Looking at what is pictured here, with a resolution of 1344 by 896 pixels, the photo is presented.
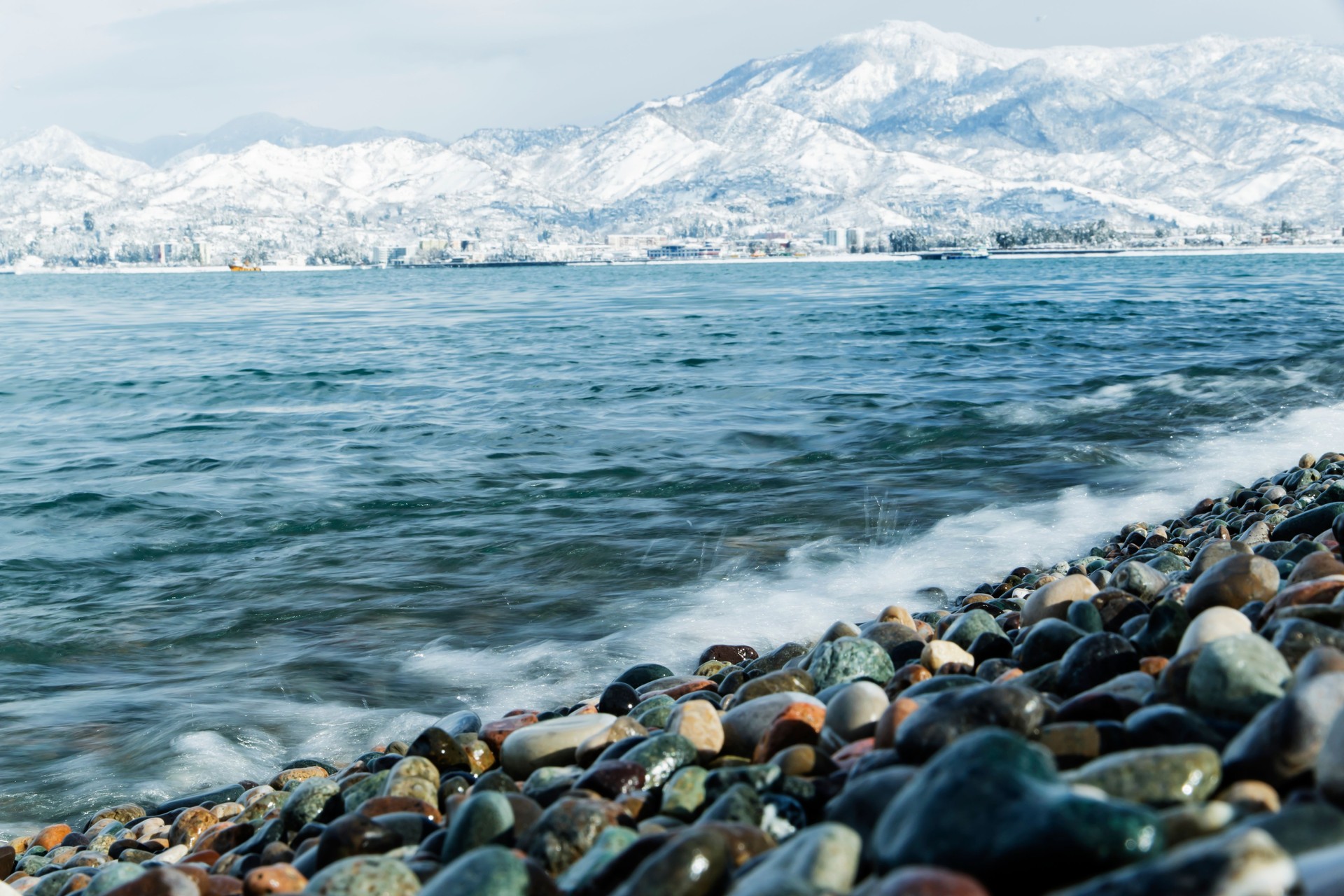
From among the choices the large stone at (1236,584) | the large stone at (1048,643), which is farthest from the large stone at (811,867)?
the large stone at (1236,584)

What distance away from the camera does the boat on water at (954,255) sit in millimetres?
132875

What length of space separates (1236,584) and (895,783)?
65.3 inches

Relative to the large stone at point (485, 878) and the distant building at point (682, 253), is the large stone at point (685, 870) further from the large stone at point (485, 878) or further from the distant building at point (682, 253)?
the distant building at point (682, 253)

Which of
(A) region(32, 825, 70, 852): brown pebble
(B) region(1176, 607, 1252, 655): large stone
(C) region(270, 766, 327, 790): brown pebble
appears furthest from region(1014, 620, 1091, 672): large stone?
(A) region(32, 825, 70, 852): brown pebble

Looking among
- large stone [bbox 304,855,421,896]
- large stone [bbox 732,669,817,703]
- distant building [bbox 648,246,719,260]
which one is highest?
distant building [bbox 648,246,719,260]

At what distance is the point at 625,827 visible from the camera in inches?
91.8

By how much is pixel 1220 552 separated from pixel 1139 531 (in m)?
2.96

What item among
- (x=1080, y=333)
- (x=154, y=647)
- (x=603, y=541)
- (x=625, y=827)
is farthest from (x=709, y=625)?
(x=1080, y=333)

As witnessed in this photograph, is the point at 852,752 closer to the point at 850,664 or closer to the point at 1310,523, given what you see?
the point at 850,664

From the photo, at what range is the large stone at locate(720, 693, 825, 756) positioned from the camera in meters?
2.92

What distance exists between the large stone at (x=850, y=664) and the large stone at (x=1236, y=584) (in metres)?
0.94

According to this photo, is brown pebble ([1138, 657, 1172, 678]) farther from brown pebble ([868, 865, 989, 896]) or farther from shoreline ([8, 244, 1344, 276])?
shoreline ([8, 244, 1344, 276])

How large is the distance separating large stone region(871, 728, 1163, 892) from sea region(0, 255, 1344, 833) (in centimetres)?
385

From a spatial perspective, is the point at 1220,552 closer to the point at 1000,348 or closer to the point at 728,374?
the point at 728,374
